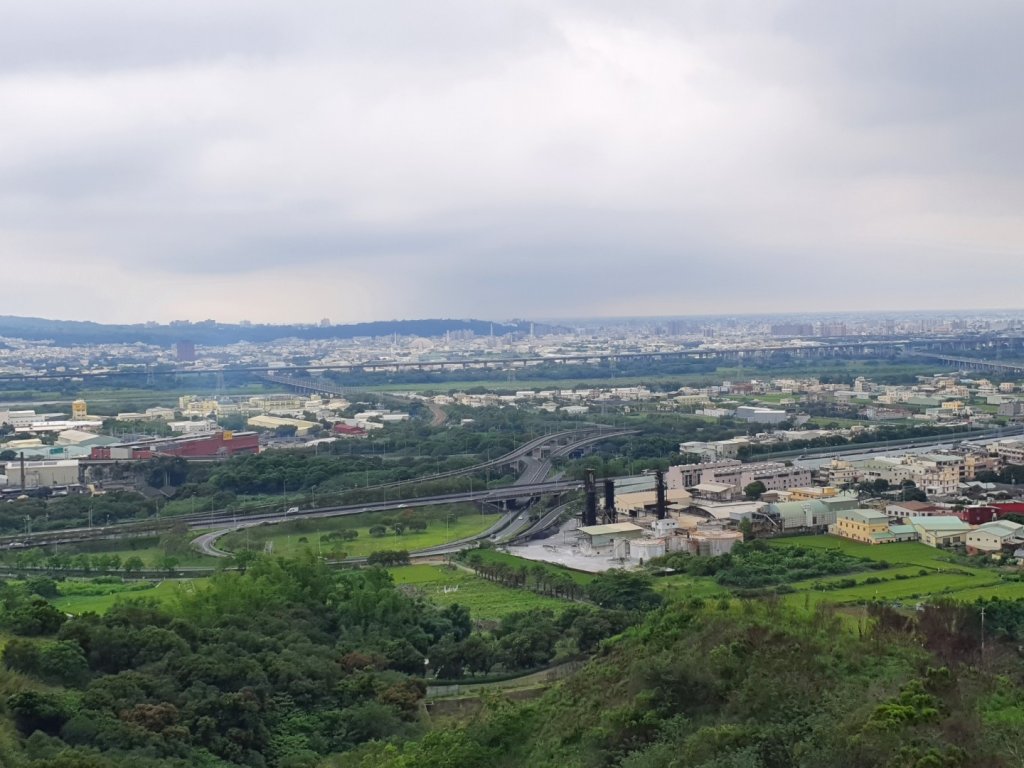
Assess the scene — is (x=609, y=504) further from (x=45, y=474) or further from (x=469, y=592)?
(x=45, y=474)

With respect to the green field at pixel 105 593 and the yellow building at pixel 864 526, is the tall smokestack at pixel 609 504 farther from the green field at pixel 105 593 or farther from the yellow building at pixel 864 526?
the green field at pixel 105 593

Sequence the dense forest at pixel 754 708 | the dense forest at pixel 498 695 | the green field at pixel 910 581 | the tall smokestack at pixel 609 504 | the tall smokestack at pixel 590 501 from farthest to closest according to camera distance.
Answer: the tall smokestack at pixel 609 504 → the tall smokestack at pixel 590 501 → the green field at pixel 910 581 → the dense forest at pixel 498 695 → the dense forest at pixel 754 708

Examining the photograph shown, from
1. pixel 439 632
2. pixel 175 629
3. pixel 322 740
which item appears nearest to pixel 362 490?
pixel 439 632

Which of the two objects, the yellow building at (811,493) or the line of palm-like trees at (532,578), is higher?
the yellow building at (811,493)

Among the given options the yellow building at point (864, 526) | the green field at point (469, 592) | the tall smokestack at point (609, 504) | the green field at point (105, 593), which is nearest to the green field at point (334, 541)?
the green field at point (469, 592)

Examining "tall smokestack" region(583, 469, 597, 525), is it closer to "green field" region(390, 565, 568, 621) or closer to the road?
the road

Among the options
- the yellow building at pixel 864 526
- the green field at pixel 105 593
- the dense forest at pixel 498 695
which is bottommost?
the green field at pixel 105 593

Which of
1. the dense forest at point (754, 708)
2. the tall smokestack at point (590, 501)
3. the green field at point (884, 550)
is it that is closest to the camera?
the dense forest at point (754, 708)
